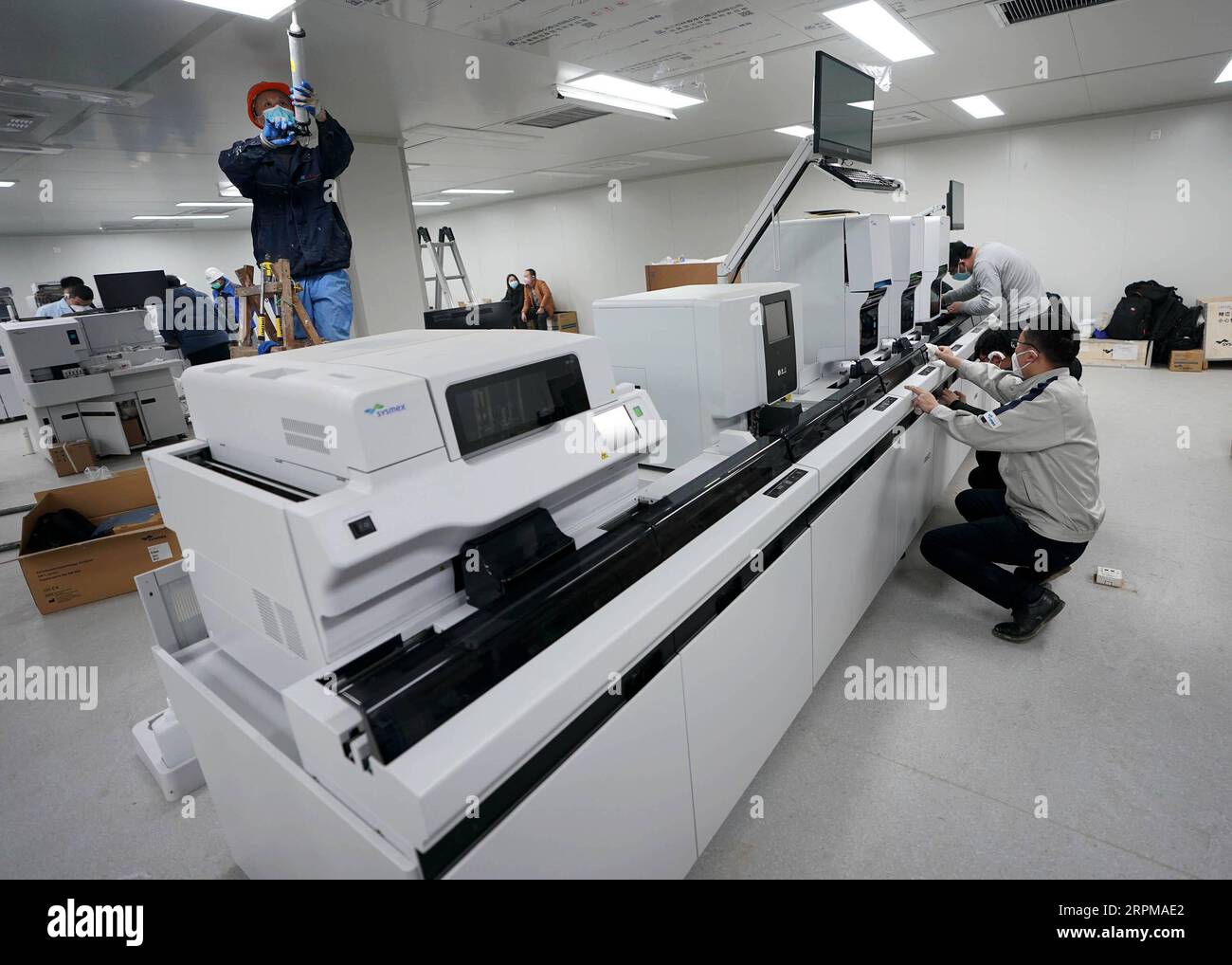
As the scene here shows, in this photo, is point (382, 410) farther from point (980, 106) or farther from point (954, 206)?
point (980, 106)

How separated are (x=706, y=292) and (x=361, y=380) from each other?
1246mm

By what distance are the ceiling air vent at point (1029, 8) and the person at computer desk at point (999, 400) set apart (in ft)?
5.32

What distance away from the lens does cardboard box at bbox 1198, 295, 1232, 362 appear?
598cm

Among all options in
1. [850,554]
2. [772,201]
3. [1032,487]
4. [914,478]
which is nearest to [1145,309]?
[914,478]

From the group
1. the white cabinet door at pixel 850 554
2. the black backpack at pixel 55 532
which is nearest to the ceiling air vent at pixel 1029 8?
the white cabinet door at pixel 850 554

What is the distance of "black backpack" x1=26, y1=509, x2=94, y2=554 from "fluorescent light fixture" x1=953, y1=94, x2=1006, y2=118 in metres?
6.83

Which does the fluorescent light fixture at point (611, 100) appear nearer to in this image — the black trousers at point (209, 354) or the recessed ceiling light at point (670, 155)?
the recessed ceiling light at point (670, 155)

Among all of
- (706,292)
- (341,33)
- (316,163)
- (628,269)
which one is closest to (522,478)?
(706,292)

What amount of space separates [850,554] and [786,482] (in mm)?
614

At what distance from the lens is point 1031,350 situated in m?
Result: 2.29

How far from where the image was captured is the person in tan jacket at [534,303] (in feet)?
34.4

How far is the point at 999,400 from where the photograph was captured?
2725 millimetres

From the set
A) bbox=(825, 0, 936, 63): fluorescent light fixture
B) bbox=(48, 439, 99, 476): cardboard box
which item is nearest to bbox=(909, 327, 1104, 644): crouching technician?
bbox=(825, 0, 936, 63): fluorescent light fixture
